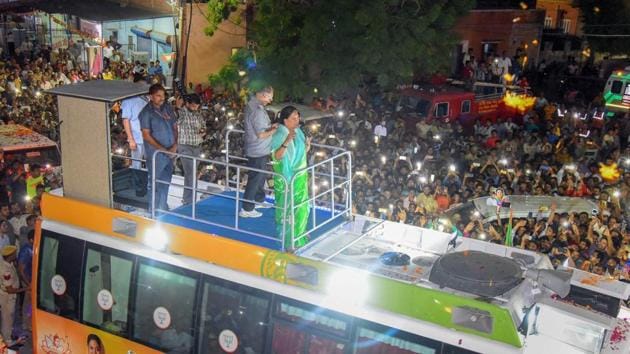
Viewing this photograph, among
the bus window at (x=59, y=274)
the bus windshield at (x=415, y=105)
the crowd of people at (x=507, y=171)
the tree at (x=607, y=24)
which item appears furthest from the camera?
the tree at (x=607, y=24)

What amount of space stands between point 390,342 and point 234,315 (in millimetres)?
1569

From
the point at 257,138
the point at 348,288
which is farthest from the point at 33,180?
the point at 348,288

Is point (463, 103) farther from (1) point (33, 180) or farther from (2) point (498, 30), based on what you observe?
(2) point (498, 30)

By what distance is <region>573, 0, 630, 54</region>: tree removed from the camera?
32.8 m

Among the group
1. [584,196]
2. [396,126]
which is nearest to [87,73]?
[396,126]

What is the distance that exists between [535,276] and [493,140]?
12291mm

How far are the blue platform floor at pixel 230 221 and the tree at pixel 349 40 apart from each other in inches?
532

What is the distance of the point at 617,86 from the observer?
25125 millimetres

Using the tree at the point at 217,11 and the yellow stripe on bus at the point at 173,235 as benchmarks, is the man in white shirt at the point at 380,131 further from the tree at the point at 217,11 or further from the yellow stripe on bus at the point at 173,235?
the yellow stripe on bus at the point at 173,235

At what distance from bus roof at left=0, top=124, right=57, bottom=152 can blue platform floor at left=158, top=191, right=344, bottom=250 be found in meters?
→ 6.67

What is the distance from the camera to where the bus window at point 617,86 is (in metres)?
25.0

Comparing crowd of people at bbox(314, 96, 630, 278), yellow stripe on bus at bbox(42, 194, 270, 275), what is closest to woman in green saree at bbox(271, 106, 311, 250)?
yellow stripe on bus at bbox(42, 194, 270, 275)

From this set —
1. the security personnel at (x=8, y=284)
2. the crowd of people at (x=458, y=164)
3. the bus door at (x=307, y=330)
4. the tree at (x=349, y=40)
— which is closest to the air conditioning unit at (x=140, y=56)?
the crowd of people at (x=458, y=164)

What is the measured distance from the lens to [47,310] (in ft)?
24.0
